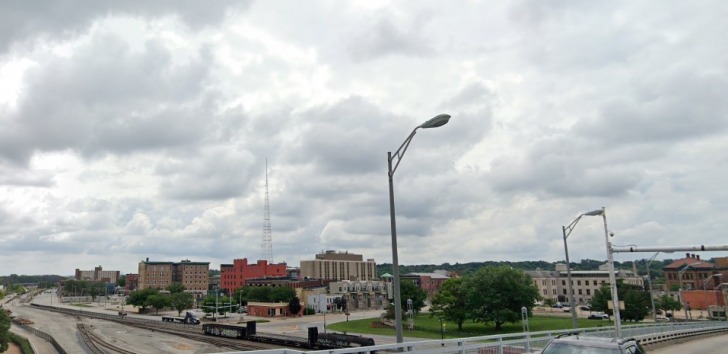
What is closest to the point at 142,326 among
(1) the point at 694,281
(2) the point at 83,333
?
(2) the point at 83,333

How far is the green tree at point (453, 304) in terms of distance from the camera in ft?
237

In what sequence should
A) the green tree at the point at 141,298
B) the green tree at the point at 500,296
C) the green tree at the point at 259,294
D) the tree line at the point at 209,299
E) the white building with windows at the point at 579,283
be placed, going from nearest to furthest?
the green tree at the point at 500,296 → the tree line at the point at 209,299 → the green tree at the point at 141,298 → the green tree at the point at 259,294 → the white building with windows at the point at 579,283

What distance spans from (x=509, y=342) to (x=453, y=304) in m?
56.1

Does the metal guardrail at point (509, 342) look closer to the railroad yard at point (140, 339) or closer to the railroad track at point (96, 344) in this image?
the railroad yard at point (140, 339)

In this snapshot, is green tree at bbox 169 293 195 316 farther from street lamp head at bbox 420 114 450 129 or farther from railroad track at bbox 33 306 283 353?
street lamp head at bbox 420 114 450 129

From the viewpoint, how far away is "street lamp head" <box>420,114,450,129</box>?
13.9 meters

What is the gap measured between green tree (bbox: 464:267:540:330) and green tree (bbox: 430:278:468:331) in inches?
104

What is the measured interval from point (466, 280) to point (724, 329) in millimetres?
30510

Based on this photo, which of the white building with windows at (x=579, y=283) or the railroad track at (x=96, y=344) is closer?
the railroad track at (x=96, y=344)

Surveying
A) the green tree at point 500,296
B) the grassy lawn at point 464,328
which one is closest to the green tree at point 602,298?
the grassy lawn at point 464,328

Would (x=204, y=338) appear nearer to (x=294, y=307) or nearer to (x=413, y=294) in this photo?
(x=413, y=294)

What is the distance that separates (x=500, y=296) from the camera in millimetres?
67062

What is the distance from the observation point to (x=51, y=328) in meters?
98.2

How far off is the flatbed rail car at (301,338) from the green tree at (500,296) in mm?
23835
